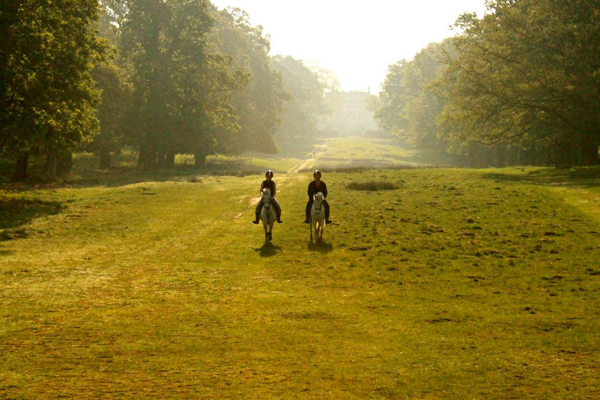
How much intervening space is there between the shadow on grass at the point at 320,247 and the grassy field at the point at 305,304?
145 millimetres

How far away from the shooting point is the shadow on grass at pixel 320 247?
19500 mm

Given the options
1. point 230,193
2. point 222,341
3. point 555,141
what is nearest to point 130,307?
point 222,341

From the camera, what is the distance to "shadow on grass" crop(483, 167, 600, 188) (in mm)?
35219

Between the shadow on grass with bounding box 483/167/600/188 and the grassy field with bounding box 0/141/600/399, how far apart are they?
8.78 metres

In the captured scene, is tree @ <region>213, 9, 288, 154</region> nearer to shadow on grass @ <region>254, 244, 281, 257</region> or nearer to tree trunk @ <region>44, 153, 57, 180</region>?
tree trunk @ <region>44, 153, 57, 180</region>

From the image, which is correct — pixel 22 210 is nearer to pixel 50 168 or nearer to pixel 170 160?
pixel 50 168

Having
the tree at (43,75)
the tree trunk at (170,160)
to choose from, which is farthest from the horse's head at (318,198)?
the tree trunk at (170,160)

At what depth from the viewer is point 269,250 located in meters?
19.4

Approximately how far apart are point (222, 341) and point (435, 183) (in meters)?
29.6

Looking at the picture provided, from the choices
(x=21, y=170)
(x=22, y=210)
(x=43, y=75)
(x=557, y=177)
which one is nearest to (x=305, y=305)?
(x=22, y=210)

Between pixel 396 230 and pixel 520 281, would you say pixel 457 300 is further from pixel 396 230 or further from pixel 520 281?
pixel 396 230

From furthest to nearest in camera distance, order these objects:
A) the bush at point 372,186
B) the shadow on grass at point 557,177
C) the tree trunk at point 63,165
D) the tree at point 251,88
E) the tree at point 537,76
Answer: the tree at point 251,88 < the tree trunk at point 63,165 < the tree at point 537,76 < the bush at point 372,186 < the shadow on grass at point 557,177

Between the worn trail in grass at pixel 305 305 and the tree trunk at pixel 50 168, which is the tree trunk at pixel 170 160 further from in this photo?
the worn trail in grass at pixel 305 305

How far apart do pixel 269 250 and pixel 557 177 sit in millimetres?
26519
